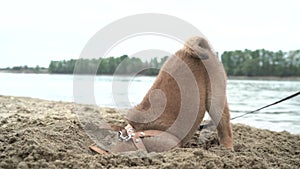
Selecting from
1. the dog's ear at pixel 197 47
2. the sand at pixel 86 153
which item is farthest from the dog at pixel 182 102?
the sand at pixel 86 153

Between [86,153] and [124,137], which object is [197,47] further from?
[86,153]

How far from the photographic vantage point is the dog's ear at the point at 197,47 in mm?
3240

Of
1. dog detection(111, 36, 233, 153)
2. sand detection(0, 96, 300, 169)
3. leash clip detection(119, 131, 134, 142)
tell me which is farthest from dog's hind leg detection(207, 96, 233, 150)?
leash clip detection(119, 131, 134, 142)

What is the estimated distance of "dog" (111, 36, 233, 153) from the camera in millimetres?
3127

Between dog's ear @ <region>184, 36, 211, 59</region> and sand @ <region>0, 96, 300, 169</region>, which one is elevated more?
dog's ear @ <region>184, 36, 211, 59</region>

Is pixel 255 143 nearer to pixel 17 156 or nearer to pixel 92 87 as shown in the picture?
pixel 92 87

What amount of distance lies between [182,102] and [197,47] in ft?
1.55

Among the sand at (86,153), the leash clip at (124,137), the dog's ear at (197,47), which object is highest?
the dog's ear at (197,47)

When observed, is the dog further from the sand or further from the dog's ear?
the sand

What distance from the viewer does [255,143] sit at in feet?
13.5

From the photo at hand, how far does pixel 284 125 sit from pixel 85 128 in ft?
13.0

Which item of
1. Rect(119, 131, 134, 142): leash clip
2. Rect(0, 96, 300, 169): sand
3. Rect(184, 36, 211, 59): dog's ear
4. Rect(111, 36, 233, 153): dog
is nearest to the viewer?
Rect(0, 96, 300, 169): sand

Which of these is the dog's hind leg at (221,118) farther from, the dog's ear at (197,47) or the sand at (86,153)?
the dog's ear at (197,47)

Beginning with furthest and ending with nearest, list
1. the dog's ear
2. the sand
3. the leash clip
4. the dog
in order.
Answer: the dog's ear
the dog
the leash clip
the sand
